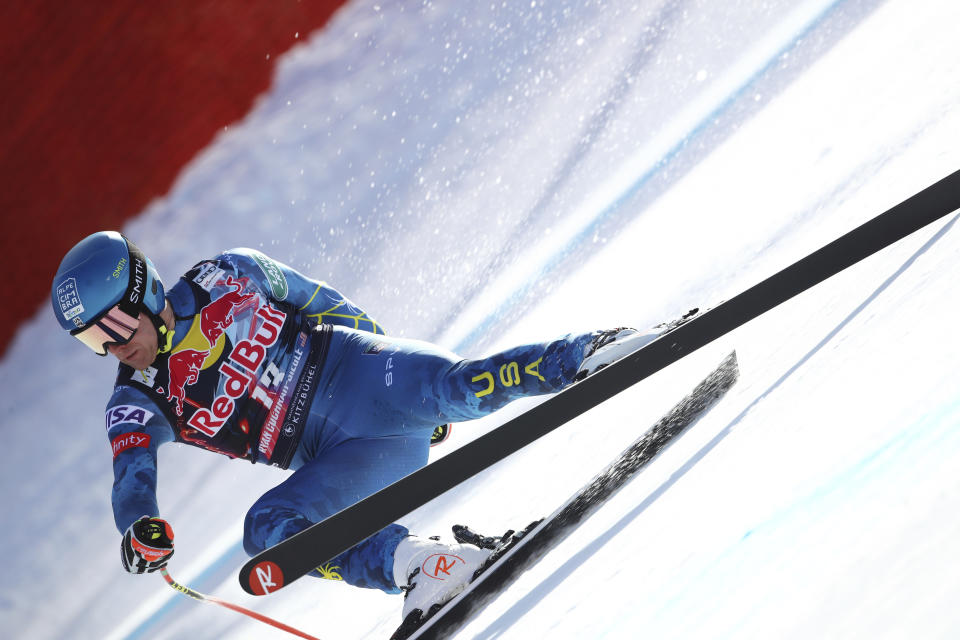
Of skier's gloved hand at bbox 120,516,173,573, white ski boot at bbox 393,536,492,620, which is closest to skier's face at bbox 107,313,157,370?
skier's gloved hand at bbox 120,516,173,573

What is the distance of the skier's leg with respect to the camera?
1727 mm

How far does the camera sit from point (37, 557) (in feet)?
10.7

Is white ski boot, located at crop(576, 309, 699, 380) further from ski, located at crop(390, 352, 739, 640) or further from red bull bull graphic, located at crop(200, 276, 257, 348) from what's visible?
red bull bull graphic, located at crop(200, 276, 257, 348)

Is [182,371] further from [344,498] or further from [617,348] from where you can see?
[617,348]

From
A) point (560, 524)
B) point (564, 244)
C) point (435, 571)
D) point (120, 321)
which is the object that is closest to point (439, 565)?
point (435, 571)

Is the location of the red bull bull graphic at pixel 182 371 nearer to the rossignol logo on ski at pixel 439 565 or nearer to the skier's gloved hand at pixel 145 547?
the skier's gloved hand at pixel 145 547

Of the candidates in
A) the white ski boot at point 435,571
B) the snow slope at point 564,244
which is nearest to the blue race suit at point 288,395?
the white ski boot at point 435,571

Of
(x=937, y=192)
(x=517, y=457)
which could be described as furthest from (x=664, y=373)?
(x=937, y=192)

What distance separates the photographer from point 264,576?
1338 mm

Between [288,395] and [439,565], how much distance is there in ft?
1.97

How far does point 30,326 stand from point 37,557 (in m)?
0.83

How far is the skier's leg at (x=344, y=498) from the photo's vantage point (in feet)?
5.66

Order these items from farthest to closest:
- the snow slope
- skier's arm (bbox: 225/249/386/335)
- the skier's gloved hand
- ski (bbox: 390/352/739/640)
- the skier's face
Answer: skier's arm (bbox: 225/249/386/335) → the skier's face → the skier's gloved hand → ski (bbox: 390/352/739/640) → the snow slope

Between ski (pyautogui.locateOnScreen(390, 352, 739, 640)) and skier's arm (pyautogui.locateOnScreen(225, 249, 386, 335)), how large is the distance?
2.20 ft
